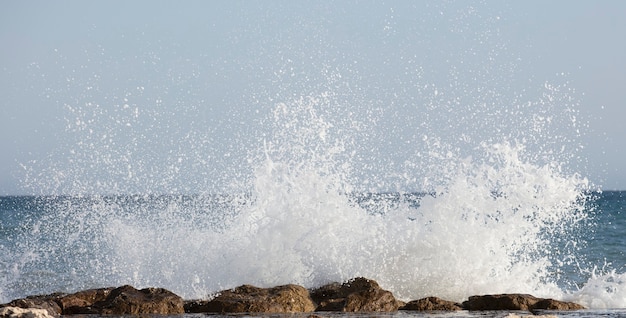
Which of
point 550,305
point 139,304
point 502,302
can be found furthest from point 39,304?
point 550,305

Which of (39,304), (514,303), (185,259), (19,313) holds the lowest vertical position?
(19,313)

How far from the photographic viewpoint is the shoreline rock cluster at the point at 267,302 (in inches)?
385

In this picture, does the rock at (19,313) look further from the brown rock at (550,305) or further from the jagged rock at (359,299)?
the brown rock at (550,305)

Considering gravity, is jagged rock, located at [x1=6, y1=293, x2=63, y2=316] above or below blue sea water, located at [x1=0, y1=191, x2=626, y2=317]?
below

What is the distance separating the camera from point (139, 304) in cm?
980

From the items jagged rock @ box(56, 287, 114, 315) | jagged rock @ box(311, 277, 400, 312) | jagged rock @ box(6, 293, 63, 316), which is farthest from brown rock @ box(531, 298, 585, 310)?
jagged rock @ box(6, 293, 63, 316)

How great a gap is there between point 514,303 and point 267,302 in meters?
2.56

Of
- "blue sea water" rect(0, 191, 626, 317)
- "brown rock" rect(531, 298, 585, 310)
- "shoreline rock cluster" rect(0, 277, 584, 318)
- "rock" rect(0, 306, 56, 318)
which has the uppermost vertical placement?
"blue sea water" rect(0, 191, 626, 317)

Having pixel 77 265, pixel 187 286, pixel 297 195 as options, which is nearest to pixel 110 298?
pixel 187 286

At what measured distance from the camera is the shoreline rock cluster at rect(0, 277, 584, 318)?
9783 mm

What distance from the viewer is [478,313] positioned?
9797mm

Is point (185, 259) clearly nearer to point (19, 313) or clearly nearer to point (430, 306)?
point (430, 306)

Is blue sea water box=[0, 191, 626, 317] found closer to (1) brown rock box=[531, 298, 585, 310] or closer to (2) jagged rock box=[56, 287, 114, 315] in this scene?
(1) brown rock box=[531, 298, 585, 310]

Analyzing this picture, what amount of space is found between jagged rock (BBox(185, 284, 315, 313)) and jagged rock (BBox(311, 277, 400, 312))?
229 millimetres
